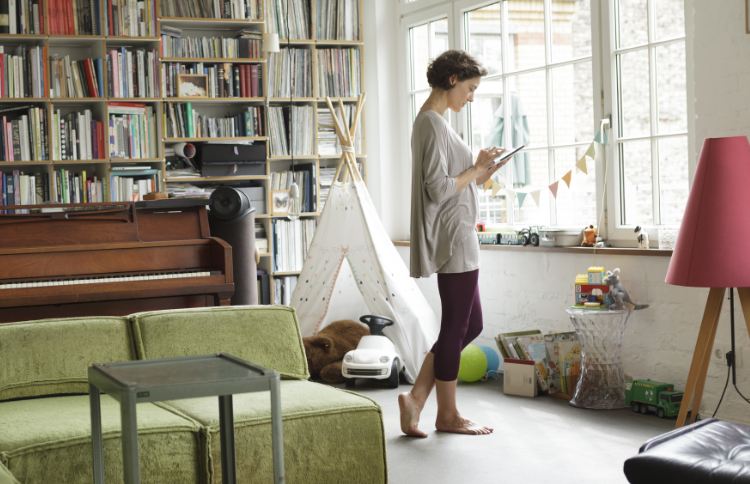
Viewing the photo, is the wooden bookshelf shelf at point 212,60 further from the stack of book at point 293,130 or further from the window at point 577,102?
the window at point 577,102

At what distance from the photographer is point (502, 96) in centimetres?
451

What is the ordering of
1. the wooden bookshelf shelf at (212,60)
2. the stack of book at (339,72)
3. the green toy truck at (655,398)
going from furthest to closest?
the stack of book at (339,72) < the wooden bookshelf shelf at (212,60) < the green toy truck at (655,398)

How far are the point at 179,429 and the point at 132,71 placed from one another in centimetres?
336

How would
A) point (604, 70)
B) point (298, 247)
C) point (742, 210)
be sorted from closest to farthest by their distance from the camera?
point (742, 210)
point (604, 70)
point (298, 247)

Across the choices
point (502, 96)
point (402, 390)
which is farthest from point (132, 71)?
point (402, 390)

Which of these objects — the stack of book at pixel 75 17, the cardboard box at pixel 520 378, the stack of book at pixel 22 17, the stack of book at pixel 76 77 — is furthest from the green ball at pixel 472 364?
the stack of book at pixel 22 17

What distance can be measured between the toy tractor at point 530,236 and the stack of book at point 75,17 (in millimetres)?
2816

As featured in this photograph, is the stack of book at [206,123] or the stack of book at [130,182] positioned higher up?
the stack of book at [206,123]

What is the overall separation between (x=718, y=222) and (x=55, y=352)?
2194 millimetres

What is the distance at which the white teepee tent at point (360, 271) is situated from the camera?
13.8ft

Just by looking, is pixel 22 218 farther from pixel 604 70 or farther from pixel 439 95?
pixel 604 70

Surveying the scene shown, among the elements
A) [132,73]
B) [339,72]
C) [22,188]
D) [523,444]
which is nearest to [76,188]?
[22,188]

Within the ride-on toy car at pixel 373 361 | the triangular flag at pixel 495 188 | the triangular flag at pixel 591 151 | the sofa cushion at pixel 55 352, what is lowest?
the ride-on toy car at pixel 373 361

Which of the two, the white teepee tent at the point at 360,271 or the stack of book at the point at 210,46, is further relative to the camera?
the stack of book at the point at 210,46
